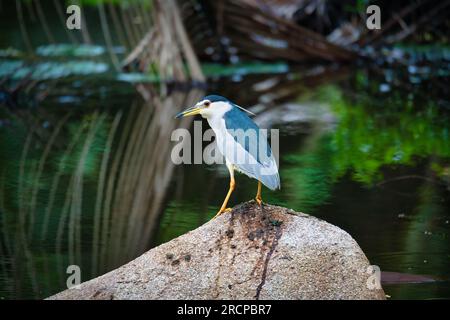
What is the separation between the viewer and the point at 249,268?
227 inches

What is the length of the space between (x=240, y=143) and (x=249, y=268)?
82cm

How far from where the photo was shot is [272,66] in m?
16.6

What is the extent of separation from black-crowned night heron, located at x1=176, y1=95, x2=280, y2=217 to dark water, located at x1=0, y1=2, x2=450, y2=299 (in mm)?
1220

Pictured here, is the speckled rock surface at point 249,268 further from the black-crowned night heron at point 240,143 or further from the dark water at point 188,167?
the dark water at point 188,167

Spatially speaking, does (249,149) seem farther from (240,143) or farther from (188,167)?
(188,167)

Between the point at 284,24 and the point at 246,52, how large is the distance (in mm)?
1167

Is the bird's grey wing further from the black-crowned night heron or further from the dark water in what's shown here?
the dark water

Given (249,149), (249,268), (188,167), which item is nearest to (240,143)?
(249,149)

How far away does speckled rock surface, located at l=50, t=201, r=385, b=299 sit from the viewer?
18.7 feet

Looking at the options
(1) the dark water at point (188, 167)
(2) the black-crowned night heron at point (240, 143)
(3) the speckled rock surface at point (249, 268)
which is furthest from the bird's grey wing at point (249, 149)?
(1) the dark water at point (188, 167)

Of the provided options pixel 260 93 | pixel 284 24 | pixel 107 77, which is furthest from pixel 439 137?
pixel 107 77

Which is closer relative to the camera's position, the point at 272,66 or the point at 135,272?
the point at 135,272
